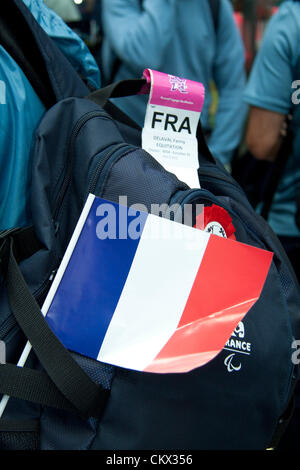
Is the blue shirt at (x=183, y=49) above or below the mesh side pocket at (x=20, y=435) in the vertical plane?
above

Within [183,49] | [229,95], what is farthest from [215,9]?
[229,95]

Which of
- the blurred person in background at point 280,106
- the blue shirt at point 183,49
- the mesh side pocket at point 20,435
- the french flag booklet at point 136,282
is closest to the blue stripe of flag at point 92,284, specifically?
the french flag booklet at point 136,282

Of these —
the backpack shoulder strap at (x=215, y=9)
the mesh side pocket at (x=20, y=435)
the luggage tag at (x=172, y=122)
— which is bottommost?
the mesh side pocket at (x=20, y=435)

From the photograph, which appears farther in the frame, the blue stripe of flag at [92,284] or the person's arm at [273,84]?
the person's arm at [273,84]

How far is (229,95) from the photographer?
1.35 metres

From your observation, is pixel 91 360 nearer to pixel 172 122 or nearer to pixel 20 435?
pixel 20 435

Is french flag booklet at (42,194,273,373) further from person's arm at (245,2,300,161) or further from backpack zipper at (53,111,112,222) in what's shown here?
person's arm at (245,2,300,161)

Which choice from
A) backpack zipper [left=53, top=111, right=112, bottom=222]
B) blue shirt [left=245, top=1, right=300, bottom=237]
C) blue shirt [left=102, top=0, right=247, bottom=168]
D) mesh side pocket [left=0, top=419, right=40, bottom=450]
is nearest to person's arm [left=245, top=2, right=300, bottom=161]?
blue shirt [left=245, top=1, right=300, bottom=237]

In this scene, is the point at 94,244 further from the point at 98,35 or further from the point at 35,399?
the point at 98,35

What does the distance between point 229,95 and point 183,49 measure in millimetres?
241

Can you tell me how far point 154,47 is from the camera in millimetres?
1067

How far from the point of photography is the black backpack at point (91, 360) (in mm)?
479

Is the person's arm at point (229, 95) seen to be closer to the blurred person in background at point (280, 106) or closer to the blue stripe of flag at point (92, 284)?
the blurred person in background at point (280, 106)

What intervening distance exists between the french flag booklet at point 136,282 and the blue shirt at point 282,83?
582 millimetres
